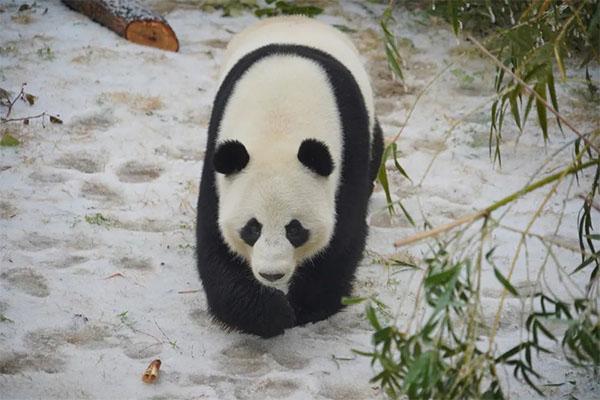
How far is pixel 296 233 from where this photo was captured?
3.70 metres

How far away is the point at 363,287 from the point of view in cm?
452

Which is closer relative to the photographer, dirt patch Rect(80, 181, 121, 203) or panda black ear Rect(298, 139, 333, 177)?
panda black ear Rect(298, 139, 333, 177)

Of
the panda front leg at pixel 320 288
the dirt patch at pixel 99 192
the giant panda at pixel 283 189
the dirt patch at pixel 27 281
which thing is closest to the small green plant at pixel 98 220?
the dirt patch at pixel 99 192

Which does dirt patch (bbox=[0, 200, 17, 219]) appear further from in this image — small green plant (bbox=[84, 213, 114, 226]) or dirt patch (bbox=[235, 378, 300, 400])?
dirt patch (bbox=[235, 378, 300, 400])

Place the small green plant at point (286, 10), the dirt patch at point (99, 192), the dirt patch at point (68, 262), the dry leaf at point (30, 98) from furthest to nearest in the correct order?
the small green plant at point (286, 10) < the dry leaf at point (30, 98) < the dirt patch at point (99, 192) < the dirt patch at point (68, 262)

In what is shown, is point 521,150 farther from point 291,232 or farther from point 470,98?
point 291,232

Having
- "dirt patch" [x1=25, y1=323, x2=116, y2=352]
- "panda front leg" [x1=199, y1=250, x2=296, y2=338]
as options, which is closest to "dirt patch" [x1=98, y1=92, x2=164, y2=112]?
"panda front leg" [x1=199, y1=250, x2=296, y2=338]

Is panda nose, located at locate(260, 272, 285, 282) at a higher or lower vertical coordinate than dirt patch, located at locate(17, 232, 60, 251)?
higher

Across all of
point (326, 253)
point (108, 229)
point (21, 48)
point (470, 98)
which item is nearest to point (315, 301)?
point (326, 253)

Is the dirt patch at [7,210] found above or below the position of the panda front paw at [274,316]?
below

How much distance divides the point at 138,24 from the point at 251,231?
360 cm

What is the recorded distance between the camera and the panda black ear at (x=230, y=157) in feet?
11.9

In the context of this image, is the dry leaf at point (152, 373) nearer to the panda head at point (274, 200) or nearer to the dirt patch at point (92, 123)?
the panda head at point (274, 200)

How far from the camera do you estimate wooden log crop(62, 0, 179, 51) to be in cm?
680
